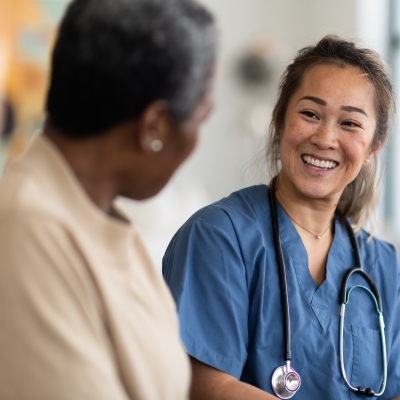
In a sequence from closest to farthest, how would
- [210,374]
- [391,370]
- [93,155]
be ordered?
1. [93,155]
2. [210,374]
3. [391,370]

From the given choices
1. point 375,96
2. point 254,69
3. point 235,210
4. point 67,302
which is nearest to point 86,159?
point 67,302

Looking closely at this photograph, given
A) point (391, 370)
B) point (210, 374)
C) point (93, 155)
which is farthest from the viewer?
point (391, 370)

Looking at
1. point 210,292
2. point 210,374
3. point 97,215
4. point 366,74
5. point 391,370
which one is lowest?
point 391,370

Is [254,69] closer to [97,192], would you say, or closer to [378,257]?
[378,257]

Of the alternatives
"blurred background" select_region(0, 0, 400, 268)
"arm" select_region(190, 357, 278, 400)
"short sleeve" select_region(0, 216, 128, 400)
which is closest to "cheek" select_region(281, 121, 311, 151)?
"arm" select_region(190, 357, 278, 400)

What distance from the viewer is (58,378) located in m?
0.71

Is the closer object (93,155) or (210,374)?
(93,155)

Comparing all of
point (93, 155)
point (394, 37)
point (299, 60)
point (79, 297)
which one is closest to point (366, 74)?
point (299, 60)

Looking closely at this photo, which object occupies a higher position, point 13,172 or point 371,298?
point 13,172

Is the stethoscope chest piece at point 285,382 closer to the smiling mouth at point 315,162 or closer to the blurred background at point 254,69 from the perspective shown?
the smiling mouth at point 315,162

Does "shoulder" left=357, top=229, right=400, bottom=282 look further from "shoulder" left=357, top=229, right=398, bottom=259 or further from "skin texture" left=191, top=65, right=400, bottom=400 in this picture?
"skin texture" left=191, top=65, right=400, bottom=400

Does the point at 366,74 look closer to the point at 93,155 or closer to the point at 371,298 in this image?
the point at 371,298

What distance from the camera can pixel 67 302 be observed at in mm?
729

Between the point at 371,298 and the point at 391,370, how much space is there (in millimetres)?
172
